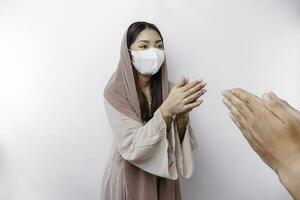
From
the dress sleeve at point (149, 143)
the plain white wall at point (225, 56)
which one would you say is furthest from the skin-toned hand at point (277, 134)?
the plain white wall at point (225, 56)

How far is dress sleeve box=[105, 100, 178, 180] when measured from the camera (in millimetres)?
1305

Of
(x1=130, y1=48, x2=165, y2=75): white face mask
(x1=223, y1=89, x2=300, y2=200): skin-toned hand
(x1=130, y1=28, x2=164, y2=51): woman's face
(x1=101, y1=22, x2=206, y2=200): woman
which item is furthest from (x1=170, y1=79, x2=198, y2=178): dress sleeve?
(x1=223, y1=89, x2=300, y2=200): skin-toned hand

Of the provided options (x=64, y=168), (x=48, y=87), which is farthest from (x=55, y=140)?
(x=48, y=87)

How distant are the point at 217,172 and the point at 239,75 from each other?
1.86 ft

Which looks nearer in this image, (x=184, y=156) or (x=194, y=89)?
(x=194, y=89)

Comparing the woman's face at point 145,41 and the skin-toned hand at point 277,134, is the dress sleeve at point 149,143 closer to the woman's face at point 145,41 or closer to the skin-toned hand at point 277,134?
the woman's face at point 145,41

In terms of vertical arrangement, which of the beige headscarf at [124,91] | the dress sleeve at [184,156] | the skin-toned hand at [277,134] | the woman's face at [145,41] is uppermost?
the woman's face at [145,41]

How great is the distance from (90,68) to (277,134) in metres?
1.35

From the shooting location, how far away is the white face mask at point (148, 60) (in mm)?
1477

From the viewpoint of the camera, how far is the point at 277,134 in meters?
0.55

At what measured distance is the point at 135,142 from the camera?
134 centimetres

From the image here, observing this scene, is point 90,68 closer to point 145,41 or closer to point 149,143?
point 145,41

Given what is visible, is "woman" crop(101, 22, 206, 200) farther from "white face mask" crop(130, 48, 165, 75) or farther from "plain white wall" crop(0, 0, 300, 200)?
"plain white wall" crop(0, 0, 300, 200)

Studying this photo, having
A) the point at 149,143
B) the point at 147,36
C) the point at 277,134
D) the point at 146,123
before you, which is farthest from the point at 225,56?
the point at 277,134
